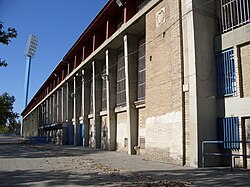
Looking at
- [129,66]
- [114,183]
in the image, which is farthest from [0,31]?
[129,66]

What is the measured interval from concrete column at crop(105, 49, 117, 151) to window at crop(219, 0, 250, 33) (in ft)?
38.7

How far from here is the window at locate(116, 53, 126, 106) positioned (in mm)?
22078

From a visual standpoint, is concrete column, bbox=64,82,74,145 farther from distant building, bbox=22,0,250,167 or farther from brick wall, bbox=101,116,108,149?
distant building, bbox=22,0,250,167

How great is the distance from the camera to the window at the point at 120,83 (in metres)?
22.1

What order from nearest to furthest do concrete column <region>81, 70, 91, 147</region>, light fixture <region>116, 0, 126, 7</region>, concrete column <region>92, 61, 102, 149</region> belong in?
light fixture <region>116, 0, 126, 7</region> < concrete column <region>92, 61, 102, 149</region> < concrete column <region>81, 70, 91, 147</region>

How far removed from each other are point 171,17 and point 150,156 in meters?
6.61

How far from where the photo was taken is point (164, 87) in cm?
1389

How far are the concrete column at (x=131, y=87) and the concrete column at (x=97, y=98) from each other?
23.0ft

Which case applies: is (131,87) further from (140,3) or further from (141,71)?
(140,3)

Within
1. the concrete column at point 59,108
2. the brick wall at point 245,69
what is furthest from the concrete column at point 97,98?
the brick wall at point 245,69

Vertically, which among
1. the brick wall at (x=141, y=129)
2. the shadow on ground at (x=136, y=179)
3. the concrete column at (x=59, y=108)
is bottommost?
the shadow on ground at (x=136, y=179)

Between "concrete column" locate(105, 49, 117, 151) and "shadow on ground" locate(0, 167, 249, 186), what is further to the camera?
"concrete column" locate(105, 49, 117, 151)

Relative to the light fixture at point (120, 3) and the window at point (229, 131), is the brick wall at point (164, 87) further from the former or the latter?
the light fixture at point (120, 3)

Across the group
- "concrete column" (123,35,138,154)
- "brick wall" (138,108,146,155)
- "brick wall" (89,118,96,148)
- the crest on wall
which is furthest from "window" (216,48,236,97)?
"brick wall" (89,118,96,148)
